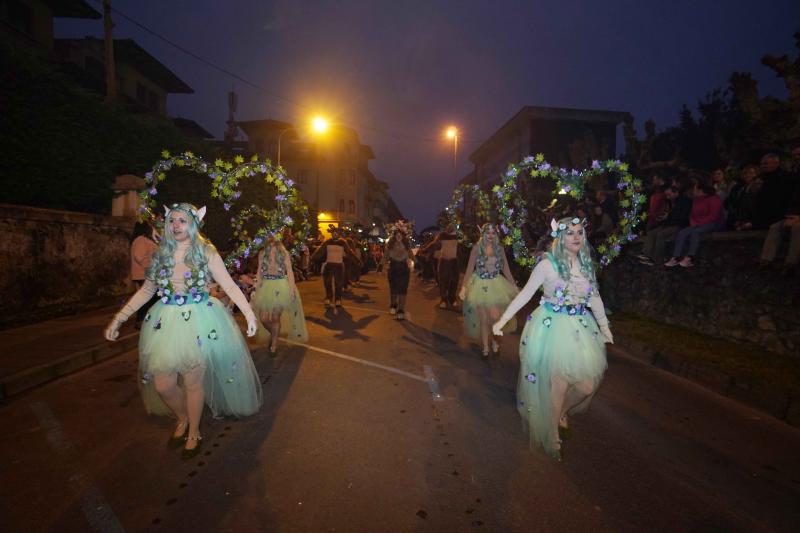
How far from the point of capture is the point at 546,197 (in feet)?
79.0

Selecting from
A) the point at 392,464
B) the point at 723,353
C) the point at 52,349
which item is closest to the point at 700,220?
the point at 723,353

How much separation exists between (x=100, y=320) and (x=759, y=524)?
10807 millimetres

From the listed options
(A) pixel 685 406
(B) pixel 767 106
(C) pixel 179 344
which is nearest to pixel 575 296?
(A) pixel 685 406

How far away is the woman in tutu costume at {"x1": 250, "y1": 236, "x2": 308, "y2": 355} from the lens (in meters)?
7.83

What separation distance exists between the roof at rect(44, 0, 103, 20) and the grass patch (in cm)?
2662

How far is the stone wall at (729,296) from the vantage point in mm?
7773

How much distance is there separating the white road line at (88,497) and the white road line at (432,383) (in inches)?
134

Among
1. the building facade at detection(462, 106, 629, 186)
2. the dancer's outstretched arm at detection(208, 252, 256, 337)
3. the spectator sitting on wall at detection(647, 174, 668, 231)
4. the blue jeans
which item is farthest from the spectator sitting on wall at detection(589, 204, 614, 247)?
the building facade at detection(462, 106, 629, 186)

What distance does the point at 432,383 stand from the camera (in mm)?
6395

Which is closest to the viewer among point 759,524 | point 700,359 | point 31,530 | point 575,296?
point 31,530

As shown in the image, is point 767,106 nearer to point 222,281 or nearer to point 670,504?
point 670,504

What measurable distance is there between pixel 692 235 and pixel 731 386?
4.31 m

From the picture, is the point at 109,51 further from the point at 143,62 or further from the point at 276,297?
the point at 276,297

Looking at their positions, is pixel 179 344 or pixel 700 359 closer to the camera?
pixel 179 344
